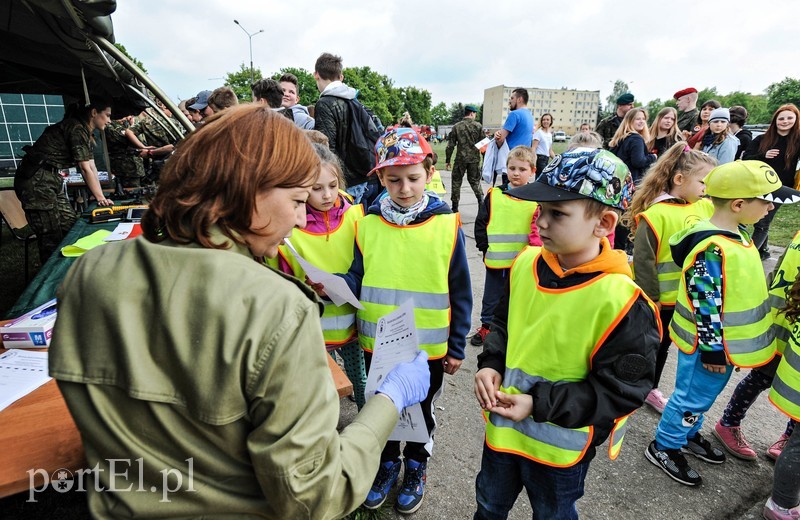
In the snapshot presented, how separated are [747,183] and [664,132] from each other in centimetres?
438


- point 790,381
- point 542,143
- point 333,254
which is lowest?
point 790,381

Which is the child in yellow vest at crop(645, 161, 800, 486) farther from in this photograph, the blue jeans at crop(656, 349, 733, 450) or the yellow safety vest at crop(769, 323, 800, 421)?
the yellow safety vest at crop(769, 323, 800, 421)

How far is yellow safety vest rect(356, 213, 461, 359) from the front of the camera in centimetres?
202

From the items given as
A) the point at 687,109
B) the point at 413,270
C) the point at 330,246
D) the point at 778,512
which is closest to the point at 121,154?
the point at 330,246

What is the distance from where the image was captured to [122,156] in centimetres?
769

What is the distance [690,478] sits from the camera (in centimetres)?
223

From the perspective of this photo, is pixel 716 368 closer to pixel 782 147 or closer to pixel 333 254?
pixel 333 254

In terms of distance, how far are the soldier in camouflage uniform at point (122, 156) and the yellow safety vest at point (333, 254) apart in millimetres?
7252

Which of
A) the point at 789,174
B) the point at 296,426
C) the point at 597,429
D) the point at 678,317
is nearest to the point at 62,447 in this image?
the point at 296,426

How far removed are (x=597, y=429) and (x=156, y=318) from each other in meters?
1.37

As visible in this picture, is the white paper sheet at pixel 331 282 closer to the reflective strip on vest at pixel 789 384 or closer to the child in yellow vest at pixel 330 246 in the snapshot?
the child in yellow vest at pixel 330 246

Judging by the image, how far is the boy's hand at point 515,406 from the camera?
139cm

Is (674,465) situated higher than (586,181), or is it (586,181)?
(586,181)

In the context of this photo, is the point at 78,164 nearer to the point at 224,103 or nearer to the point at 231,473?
the point at 224,103
